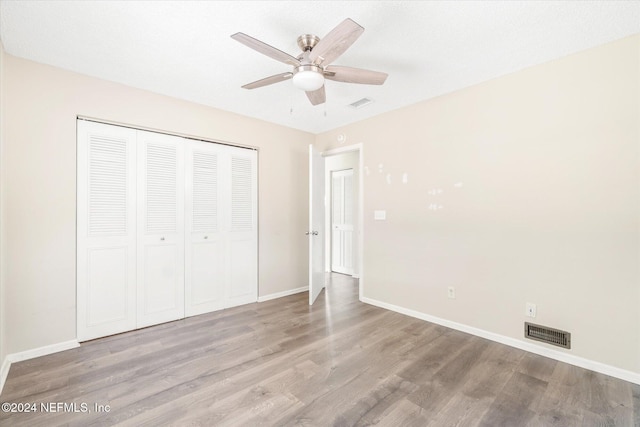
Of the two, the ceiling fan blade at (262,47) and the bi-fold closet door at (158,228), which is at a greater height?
the ceiling fan blade at (262,47)

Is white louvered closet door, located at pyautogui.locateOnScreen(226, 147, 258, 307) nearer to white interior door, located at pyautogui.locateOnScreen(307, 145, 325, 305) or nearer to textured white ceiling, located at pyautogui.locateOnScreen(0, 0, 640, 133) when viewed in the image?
white interior door, located at pyautogui.locateOnScreen(307, 145, 325, 305)

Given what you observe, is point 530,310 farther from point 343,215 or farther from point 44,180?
point 44,180

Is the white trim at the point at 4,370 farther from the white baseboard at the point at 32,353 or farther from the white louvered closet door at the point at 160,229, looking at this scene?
the white louvered closet door at the point at 160,229

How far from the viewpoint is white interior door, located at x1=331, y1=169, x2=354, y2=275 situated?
18.2 ft

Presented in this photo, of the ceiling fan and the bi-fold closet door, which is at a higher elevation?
the ceiling fan

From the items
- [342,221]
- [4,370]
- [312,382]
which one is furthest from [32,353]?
[342,221]

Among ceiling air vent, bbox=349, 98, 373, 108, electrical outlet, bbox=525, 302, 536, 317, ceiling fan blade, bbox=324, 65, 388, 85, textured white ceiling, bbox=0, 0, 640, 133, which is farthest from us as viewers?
ceiling air vent, bbox=349, 98, 373, 108

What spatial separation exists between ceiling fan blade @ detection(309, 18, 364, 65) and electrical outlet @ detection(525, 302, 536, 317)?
2.68 metres

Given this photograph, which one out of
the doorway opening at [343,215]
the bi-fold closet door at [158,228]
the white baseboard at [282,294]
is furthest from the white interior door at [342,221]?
the bi-fold closet door at [158,228]

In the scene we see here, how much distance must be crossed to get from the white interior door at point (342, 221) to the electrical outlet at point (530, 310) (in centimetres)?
327

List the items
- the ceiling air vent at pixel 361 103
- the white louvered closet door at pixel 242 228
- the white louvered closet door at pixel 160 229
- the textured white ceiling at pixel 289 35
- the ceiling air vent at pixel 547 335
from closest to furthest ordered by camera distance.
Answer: the textured white ceiling at pixel 289 35 → the ceiling air vent at pixel 547 335 → the white louvered closet door at pixel 160 229 → the ceiling air vent at pixel 361 103 → the white louvered closet door at pixel 242 228

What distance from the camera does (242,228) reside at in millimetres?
3809

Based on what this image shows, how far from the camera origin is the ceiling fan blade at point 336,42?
1.57m

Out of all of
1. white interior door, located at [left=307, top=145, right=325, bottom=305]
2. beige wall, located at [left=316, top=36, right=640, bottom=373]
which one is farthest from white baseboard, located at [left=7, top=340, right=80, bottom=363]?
beige wall, located at [left=316, top=36, right=640, bottom=373]
